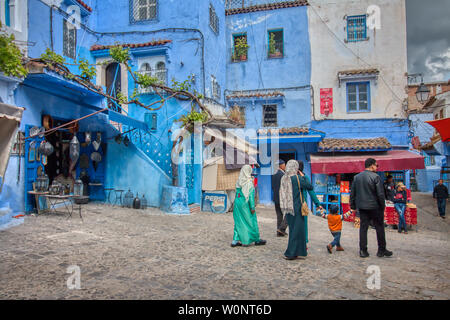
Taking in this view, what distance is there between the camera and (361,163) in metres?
13.0

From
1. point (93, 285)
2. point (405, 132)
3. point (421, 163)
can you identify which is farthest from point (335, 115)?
point (93, 285)

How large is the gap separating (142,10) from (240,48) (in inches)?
205

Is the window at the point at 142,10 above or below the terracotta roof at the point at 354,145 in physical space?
above

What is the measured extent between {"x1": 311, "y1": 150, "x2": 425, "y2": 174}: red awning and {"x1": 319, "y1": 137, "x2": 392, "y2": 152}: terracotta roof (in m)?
0.34

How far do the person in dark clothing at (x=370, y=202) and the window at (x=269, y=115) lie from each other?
1043 cm

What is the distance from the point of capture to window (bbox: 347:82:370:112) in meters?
15.7

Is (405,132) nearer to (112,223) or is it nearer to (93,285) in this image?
(112,223)

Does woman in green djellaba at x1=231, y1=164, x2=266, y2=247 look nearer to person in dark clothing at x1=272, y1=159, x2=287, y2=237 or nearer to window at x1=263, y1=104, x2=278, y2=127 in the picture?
person in dark clothing at x1=272, y1=159, x2=287, y2=237

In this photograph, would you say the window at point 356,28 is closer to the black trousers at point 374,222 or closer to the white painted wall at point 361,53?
the white painted wall at point 361,53

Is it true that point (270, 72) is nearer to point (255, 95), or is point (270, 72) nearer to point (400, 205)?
point (255, 95)

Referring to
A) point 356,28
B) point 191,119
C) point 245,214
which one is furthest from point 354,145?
point 245,214

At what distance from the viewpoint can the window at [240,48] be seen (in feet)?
55.3

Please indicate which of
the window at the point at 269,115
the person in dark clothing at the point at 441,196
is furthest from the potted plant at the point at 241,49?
the person in dark clothing at the point at 441,196

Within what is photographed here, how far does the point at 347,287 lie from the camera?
4555mm
